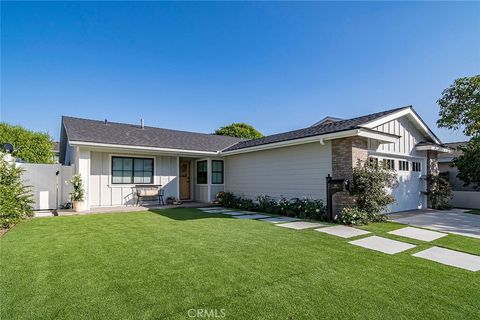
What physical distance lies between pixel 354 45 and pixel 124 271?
11564 millimetres

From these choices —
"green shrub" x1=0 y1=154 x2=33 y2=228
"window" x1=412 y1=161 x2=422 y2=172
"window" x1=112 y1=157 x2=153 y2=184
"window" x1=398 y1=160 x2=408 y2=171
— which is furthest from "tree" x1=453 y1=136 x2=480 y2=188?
"green shrub" x1=0 y1=154 x2=33 y2=228

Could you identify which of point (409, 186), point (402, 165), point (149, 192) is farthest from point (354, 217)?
point (149, 192)

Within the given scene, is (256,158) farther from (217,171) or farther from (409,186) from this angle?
(409,186)

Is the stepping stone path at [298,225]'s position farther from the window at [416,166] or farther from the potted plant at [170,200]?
the potted plant at [170,200]

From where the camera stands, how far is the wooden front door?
14234mm

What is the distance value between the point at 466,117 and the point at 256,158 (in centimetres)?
1032

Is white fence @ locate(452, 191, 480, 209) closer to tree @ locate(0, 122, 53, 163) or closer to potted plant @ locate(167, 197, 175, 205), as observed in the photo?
potted plant @ locate(167, 197, 175, 205)

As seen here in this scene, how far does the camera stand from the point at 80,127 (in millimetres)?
11227

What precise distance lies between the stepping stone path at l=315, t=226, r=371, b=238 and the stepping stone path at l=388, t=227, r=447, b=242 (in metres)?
0.76

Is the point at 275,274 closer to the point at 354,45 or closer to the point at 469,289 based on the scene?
the point at 469,289

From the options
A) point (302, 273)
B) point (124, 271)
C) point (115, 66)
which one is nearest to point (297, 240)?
point (302, 273)

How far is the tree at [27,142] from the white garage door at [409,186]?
69.2ft

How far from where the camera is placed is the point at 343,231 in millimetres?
6285

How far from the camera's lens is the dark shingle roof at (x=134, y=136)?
34.7 feet
